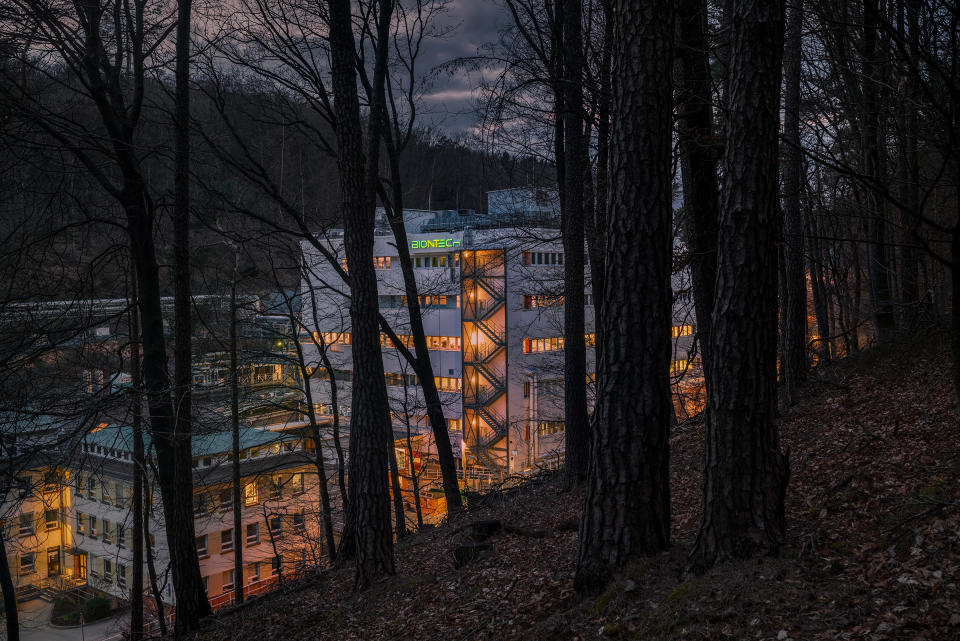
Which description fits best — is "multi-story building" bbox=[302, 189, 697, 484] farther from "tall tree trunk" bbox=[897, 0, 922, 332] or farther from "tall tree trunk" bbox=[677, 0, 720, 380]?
"tall tree trunk" bbox=[677, 0, 720, 380]

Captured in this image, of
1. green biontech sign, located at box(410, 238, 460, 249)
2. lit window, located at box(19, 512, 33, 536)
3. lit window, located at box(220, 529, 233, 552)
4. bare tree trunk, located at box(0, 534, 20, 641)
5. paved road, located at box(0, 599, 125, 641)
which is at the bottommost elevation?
paved road, located at box(0, 599, 125, 641)

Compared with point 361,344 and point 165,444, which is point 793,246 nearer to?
point 361,344

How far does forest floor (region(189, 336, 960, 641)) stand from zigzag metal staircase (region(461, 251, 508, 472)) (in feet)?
72.5

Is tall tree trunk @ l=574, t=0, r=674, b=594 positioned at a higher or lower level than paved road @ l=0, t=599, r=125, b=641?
higher

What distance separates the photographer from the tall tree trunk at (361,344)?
7.64m

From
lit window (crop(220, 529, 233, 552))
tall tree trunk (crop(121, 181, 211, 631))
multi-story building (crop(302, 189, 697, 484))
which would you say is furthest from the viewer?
multi-story building (crop(302, 189, 697, 484))

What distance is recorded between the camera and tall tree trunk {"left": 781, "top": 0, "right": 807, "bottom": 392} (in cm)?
1009

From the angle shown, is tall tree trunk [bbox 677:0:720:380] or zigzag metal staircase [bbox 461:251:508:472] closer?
tall tree trunk [bbox 677:0:720:380]

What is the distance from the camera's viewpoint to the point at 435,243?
33.4 m

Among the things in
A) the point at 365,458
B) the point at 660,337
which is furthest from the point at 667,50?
the point at 365,458

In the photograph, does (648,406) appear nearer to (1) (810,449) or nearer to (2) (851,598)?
(2) (851,598)

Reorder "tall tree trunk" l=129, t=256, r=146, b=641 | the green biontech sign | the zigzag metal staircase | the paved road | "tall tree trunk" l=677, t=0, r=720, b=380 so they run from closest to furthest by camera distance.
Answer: "tall tree trunk" l=677, t=0, r=720, b=380 → "tall tree trunk" l=129, t=256, r=146, b=641 → the paved road → the zigzag metal staircase → the green biontech sign

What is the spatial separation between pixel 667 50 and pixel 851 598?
158 inches

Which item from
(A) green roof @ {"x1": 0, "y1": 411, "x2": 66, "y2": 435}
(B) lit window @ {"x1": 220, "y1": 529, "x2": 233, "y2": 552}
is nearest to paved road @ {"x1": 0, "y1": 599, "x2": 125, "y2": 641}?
(B) lit window @ {"x1": 220, "y1": 529, "x2": 233, "y2": 552}
